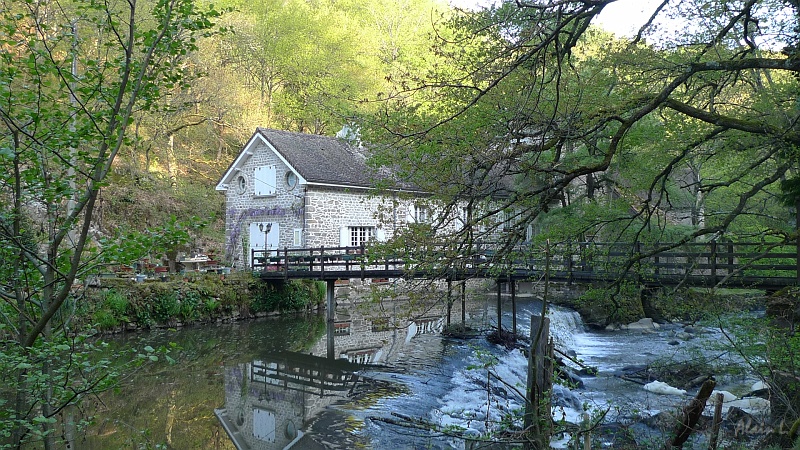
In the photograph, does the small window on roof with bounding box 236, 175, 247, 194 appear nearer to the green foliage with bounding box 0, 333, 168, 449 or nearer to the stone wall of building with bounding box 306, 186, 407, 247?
the stone wall of building with bounding box 306, 186, 407, 247

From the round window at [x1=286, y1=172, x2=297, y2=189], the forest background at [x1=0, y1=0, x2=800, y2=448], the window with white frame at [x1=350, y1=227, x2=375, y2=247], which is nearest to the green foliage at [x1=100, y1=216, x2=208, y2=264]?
the forest background at [x1=0, y1=0, x2=800, y2=448]

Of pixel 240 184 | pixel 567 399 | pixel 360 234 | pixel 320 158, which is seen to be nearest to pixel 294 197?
pixel 320 158

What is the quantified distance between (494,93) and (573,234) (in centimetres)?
178

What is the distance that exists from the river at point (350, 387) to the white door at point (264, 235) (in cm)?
558

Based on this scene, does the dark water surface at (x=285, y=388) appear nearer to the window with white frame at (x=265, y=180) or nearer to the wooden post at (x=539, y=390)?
the wooden post at (x=539, y=390)

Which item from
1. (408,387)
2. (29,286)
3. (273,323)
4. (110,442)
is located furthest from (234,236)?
(29,286)

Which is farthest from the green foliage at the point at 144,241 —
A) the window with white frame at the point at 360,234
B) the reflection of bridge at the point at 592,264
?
the window with white frame at the point at 360,234

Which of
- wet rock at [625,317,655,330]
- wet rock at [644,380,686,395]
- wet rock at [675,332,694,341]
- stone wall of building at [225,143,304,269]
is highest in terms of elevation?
stone wall of building at [225,143,304,269]

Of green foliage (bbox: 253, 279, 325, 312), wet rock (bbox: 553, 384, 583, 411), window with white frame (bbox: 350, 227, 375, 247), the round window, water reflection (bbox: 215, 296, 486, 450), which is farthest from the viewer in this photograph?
window with white frame (bbox: 350, 227, 375, 247)

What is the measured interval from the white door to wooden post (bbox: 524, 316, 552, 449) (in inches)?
678

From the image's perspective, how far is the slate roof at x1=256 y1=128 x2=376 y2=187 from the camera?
852 inches

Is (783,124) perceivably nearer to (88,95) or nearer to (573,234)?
(573,234)

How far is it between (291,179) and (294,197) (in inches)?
25.2

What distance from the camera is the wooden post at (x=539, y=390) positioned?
5.26 metres
